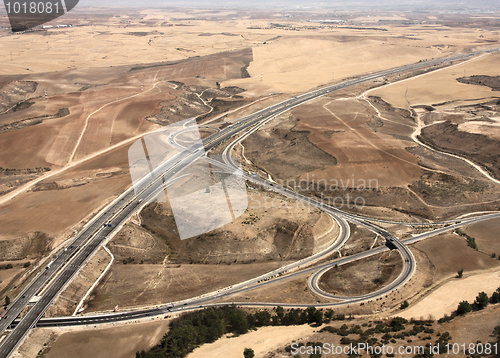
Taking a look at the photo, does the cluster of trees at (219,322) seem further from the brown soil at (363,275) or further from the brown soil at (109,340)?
the brown soil at (363,275)

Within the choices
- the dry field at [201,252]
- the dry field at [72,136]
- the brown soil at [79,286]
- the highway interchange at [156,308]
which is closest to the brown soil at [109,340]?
the highway interchange at [156,308]

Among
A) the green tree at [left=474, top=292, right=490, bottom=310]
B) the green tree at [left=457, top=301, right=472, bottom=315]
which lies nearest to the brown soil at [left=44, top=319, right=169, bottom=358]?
the green tree at [left=457, top=301, right=472, bottom=315]

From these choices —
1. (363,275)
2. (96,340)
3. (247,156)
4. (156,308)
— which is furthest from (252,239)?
(247,156)

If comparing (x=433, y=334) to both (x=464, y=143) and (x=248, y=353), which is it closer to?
(x=248, y=353)

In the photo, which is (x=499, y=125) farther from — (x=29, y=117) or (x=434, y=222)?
(x=29, y=117)

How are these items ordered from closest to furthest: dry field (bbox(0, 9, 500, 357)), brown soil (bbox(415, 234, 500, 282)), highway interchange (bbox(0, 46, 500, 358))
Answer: highway interchange (bbox(0, 46, 500, 358)) < brown soil (bbox(415, 234, 500, 282)) < dry field (bbox(0, 9, 500, 357))

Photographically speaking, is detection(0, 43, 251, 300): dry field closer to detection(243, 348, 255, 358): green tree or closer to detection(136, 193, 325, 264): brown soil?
detection(136, 193, 325, 264): brown soil

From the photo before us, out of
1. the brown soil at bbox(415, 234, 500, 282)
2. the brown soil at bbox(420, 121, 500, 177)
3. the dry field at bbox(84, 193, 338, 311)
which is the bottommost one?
the brown soil at bbox(415, 234, 500, 282)
